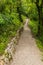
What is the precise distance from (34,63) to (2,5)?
33.6 ft

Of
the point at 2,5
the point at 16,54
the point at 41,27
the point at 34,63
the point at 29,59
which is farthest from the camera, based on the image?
the point at 41,27

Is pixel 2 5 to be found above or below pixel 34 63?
above

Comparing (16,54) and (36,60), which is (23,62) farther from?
(16,54)

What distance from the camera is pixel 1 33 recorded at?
63.8ft

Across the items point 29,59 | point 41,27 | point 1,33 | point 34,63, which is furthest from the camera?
point 41,27

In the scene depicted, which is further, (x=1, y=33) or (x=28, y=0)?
(x=28, y=0)

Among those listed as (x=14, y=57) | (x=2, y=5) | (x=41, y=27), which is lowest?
(x=41, y=27)

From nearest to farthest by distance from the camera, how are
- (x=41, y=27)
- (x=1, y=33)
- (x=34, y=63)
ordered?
(x=34, y=63)
(x=1, y=33)
(x=41, y=27)

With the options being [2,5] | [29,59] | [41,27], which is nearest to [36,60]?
[29,59]

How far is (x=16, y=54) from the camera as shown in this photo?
1769 cm

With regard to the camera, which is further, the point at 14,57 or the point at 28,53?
the point at 28,53

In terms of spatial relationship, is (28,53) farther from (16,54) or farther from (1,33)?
(1,33)

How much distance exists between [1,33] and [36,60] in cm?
485

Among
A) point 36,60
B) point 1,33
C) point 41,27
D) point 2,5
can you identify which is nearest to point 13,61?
point 36,60
